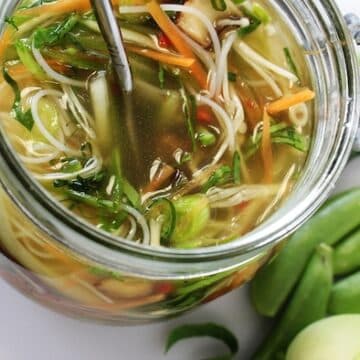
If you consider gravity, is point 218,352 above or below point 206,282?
below

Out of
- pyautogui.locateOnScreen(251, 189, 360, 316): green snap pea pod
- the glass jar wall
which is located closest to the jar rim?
the glass jar wall

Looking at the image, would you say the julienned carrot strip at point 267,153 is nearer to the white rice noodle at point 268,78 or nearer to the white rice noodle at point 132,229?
the white rice noodle at point 268,78

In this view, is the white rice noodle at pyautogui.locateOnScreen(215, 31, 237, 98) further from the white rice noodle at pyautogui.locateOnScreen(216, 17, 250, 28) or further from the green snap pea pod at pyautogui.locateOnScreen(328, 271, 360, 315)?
the green snap pea pod at pyautogui.locateOnScreen(328, 271, 360, 315)

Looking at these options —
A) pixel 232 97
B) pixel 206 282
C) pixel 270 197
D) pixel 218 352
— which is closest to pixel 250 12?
pixel 232 97

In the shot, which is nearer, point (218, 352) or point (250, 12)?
point (250, 12)

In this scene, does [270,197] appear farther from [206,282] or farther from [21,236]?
[21,236]

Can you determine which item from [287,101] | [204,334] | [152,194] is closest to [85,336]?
[204,334]
